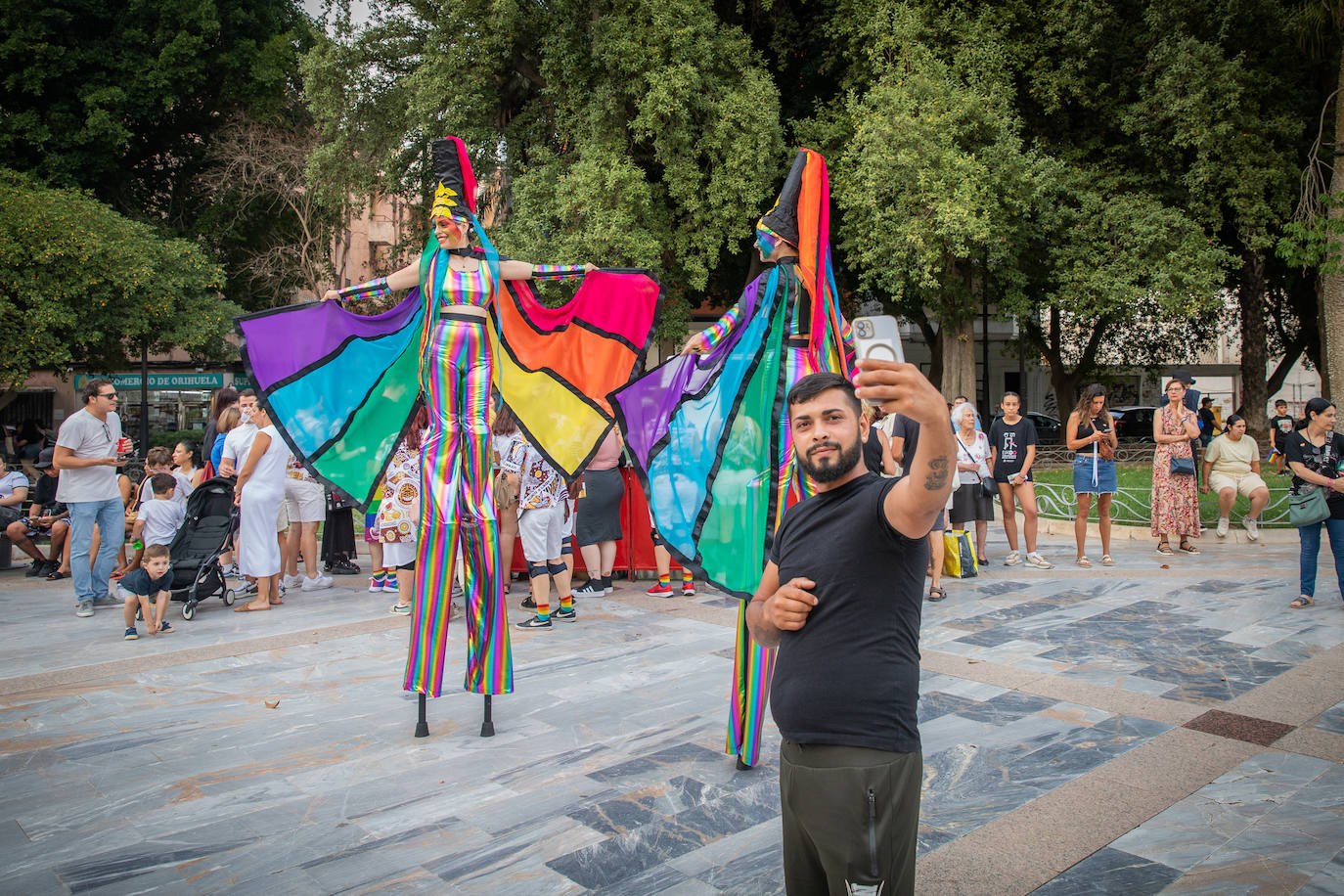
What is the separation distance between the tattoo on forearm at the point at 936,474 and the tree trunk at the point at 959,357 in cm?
1908

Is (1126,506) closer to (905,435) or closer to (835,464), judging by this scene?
(905,435)

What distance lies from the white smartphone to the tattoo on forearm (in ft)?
1.13

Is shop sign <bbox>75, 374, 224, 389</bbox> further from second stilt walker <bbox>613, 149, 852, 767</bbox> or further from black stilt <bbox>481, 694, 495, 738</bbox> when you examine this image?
second stilt walker <bbox>613, 149, 852, 767</bbox>

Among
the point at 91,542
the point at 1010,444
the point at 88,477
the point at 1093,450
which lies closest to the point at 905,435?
the point at 1010,444

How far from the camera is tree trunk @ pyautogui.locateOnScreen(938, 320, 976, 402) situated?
66.3ft

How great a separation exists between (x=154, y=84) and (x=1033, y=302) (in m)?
22.2

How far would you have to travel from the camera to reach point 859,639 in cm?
211

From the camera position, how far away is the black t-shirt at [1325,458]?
6680mm

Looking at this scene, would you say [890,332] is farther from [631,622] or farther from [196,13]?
[196,13]

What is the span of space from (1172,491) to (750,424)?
26.9 feet

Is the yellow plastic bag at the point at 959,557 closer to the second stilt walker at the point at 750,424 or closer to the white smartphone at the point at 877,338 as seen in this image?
the second stilt walker at the point at 750,424

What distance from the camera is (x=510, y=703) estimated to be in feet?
16.3

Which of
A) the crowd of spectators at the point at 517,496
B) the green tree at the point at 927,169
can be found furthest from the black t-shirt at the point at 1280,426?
the crowd of spectators at the point at 517,496

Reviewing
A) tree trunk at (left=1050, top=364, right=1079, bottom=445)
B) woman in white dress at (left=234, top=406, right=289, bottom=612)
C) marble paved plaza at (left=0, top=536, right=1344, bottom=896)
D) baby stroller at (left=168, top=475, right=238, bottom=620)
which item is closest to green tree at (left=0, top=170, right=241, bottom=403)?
baby stroller at (left=168, top=475, right=238, bottom=620)
